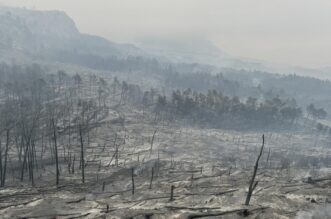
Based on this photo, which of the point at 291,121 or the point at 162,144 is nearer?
the point at 162,144

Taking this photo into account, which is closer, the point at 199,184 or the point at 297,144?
the point at 199,184

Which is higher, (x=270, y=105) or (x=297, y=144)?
(x=270, y=105)

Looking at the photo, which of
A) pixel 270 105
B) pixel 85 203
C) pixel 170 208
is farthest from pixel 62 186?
pixel 270 105

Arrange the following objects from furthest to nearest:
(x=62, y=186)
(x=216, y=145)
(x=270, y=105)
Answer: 1. (x=270, y=105)
2. (x=216, y=145)
3. (x=62, y=186)

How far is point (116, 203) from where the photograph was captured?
48531 mm

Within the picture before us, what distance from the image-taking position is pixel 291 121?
192375 millimetres

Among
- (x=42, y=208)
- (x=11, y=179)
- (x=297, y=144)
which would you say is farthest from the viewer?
(x=297, y=144)

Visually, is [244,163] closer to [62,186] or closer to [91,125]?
[91,125]

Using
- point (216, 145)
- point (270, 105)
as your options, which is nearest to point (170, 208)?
point (216, 145)

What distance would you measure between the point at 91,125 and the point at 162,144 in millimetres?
28197

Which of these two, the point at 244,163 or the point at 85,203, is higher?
the point at 85,203

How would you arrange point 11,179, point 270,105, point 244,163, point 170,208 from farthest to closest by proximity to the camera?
point 270,105, point 244,163, point 11,179, point 170,208

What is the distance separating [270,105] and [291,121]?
13.4 metres

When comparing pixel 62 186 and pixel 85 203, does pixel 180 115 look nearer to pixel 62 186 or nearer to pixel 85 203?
pixel 62 186
